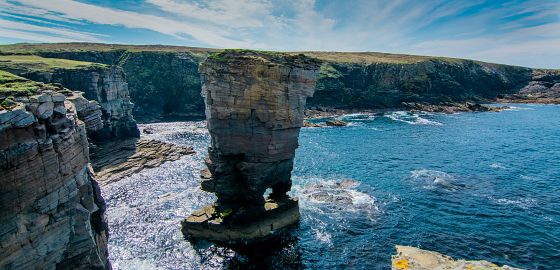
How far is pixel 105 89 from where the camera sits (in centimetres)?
8156

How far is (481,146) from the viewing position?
252 ft

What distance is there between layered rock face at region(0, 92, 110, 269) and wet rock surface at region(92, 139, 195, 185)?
41.5m

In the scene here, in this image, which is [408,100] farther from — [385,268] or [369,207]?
[385,268]

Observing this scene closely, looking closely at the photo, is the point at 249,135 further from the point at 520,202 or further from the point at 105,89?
the point at 105,89

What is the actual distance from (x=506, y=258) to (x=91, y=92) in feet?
269

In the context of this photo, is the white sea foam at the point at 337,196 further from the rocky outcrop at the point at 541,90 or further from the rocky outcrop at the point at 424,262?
the rocky outcrop at the point at 541,90

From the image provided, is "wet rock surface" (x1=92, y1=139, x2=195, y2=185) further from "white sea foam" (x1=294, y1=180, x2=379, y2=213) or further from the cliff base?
"white sea foam" (x1=294, y1=180, x2=379, y2=213)

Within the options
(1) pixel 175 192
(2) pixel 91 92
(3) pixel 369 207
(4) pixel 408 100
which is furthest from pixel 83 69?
(4) pixel 408 100

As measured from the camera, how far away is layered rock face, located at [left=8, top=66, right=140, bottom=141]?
254 ft

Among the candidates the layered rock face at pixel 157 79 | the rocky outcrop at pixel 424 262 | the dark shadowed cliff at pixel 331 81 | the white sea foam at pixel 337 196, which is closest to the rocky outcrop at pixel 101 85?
the layered rock face at pixel 157 79

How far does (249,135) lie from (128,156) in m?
38.2

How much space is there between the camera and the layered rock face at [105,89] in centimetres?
7753

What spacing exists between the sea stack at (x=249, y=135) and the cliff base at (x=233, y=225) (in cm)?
11

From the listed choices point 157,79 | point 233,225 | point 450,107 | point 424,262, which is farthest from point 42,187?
point 450,107
